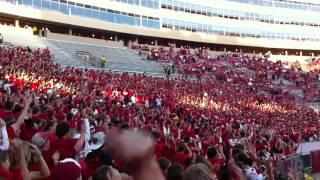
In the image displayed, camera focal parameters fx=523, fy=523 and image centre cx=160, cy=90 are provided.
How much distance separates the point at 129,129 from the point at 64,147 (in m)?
3.34

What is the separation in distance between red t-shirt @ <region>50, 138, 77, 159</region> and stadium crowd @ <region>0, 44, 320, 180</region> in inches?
0.5

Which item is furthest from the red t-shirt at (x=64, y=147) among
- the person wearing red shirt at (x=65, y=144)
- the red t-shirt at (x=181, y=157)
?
the red t-shirt at (x=181, y=157)

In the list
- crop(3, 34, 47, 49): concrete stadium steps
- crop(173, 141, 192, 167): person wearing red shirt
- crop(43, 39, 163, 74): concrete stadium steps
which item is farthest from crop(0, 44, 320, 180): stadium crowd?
crop(3, 34, 47, 49): concrete stadium steps

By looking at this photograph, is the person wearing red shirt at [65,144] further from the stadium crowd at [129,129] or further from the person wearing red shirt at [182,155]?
the person wearing red shirt at [182,155]

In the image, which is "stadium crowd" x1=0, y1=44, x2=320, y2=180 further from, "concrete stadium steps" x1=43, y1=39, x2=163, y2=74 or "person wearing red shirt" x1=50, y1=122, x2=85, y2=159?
"concrete stadium steps" x1=43, y1=39, x2=163, y2=74

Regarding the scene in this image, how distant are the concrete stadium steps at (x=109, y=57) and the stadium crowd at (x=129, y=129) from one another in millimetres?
6270

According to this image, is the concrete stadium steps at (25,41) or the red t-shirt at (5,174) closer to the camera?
the red t-shirt at (5,174)

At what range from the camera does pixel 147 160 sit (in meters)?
2.55

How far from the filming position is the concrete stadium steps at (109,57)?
3731 centimetres

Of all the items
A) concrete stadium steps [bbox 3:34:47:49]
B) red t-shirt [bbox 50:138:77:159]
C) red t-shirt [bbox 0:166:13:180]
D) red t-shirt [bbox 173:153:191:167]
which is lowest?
red t-shirt [bbox 173:153:191:167]

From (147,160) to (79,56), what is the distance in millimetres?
37479

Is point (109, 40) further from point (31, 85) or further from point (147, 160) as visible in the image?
point (147, 160)

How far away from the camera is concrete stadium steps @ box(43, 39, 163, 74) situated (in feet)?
122

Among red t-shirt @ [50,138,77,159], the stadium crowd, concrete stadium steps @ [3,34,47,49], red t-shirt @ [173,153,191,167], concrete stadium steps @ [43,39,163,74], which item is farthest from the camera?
concrete stadium steps @ [43,39,163,74]
